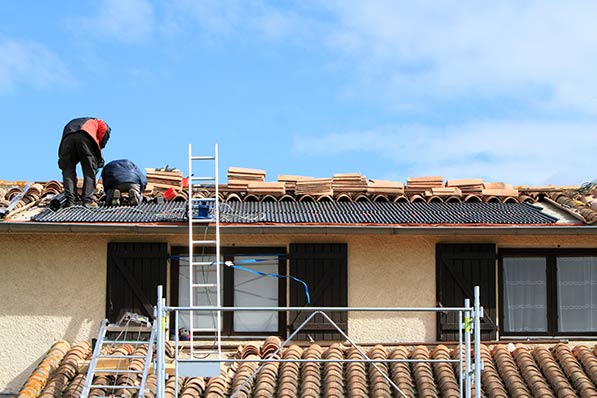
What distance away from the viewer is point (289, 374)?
15.5 m

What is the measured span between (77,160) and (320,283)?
5134mm

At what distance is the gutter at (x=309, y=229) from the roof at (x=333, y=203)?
207 millimetres

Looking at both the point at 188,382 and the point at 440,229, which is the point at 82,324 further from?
the point at 440,229

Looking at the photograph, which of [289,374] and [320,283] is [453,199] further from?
[289,374]

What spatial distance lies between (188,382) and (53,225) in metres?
3.37

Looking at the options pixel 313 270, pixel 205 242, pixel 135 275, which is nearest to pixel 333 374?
pixel 313 270

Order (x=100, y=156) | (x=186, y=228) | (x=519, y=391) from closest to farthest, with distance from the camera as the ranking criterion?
(x=519, y=391) < (x=186, y=228) < (x=100, y=156)

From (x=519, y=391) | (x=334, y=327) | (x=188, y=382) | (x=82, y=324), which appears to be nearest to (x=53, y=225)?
(x=82, y=324)

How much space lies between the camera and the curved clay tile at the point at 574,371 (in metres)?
14.9

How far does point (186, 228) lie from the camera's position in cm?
1630

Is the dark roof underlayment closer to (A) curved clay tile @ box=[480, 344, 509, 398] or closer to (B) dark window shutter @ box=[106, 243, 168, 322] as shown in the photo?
(B) dark window shutter @ box=[106, 243, 168, 322]

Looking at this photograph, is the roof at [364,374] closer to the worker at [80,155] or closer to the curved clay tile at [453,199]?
the worker at [80,155]

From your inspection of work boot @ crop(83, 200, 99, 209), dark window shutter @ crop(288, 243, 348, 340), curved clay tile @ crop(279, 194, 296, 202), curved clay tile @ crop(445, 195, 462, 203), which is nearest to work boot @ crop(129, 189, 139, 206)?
work boot @ crop(83, 200, 99, 209)

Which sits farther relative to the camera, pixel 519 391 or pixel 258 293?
pixel 258 293
